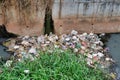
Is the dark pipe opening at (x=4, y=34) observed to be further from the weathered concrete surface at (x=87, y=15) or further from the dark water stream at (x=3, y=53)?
the weathered concrete surface at (x=87, y=15)

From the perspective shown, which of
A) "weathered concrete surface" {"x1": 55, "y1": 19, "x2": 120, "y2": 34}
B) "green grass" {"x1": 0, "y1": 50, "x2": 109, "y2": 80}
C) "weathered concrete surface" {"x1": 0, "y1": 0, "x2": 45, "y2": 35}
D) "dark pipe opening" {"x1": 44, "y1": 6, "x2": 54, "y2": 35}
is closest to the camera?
"green grass" {"x1": 0, "y1": 50, "x2": 109, "y2": 80}

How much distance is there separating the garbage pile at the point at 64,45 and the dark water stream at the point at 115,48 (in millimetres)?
106

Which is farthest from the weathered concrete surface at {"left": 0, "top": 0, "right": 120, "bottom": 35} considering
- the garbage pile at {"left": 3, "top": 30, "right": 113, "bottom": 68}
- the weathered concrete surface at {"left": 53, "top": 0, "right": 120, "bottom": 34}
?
the garbage pile at {"left": 3, "top": 30, "right": 113, "bottom": 68}

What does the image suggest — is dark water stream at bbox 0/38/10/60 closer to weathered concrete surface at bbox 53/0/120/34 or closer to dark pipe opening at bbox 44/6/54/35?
dark pipe opening at bbox 44/6/54/35

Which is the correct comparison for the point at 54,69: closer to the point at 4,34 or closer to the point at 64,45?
the point at 64,45

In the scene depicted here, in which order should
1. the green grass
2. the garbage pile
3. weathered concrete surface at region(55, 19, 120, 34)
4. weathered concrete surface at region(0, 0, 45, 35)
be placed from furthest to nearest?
weathered concrete surface at region(55, 19, 120, 34)
weathered concrete surface at region(0, 0, 45, 35)
the garbage pile
the green grass

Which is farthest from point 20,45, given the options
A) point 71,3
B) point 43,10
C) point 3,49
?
point 71,3

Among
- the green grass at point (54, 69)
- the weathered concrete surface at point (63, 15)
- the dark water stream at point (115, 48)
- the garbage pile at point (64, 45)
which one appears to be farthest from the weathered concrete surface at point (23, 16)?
the dark water stream at point (115, 48)

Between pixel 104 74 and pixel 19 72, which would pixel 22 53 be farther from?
pixel 104 74

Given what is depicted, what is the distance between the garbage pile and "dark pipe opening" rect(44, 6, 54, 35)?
11 cm

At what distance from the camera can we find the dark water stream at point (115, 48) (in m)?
4.20

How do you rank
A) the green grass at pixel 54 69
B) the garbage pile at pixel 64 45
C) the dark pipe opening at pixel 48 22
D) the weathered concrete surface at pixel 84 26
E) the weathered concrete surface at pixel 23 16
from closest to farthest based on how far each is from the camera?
the green grass at pixel 54 69
the garbage pile at pixel 64 45
the weathered concrete surface at pixel 23 16
the dark pipe opening at pixel 48 22
the weathered concrete surface at pixel 84 26

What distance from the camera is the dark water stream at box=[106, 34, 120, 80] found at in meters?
4.20

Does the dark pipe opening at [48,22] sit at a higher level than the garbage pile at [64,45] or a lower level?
higher
